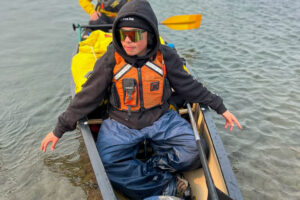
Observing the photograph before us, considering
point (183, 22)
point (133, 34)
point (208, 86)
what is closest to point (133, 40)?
point (133, 34)

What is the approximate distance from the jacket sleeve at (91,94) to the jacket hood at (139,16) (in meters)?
0.13

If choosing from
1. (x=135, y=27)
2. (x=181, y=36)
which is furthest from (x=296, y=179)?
(x=181, y=36)

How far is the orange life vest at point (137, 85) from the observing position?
2406mm

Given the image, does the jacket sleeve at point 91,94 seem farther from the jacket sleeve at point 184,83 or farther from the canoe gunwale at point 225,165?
the canoe gunwale at point 225,165

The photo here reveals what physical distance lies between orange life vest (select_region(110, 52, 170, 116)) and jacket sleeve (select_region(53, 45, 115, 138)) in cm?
8

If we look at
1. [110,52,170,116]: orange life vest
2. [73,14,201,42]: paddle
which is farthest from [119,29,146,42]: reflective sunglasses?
[73,14,201,42]: paddle

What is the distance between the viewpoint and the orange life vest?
7.89ft

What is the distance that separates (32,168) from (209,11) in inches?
336

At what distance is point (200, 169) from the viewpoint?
2.72m

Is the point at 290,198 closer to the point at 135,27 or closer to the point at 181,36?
the point at 135,27

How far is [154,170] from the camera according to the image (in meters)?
2.49

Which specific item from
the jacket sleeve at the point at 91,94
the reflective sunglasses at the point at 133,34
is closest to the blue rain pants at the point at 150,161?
the jacket sleeve at the point at 91,94

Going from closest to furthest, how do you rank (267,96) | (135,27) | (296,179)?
(135,27)
(296,179)
(267,96)

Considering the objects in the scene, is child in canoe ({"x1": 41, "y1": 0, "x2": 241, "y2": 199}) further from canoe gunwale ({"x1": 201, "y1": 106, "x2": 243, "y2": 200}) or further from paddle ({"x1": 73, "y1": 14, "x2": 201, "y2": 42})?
paddle ({"x1": 73, "y1": 14, "x2": 201, "y2": 42})
